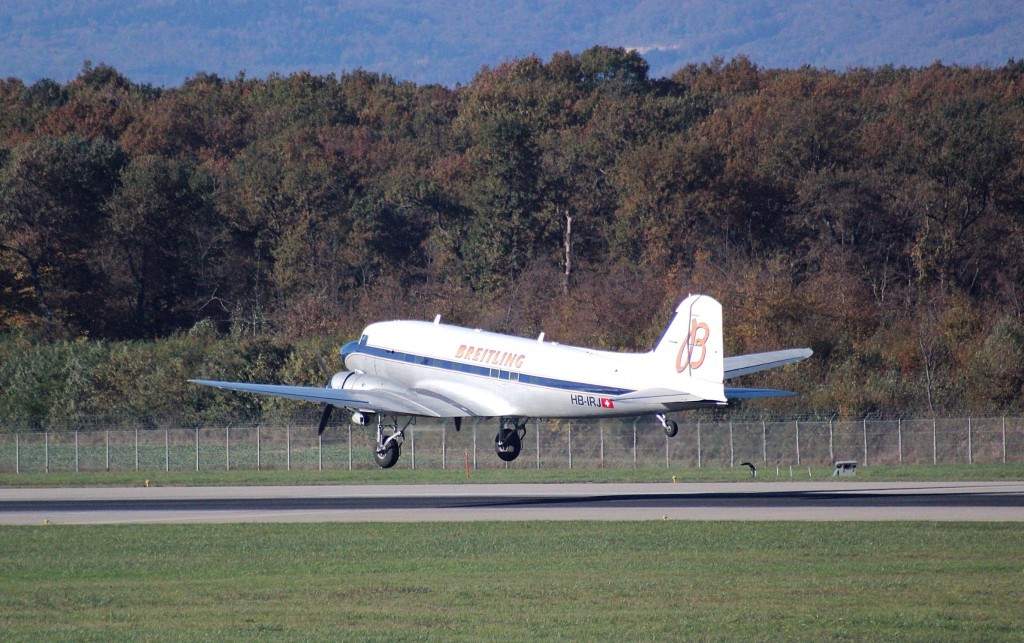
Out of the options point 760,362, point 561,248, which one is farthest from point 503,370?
point 561,248

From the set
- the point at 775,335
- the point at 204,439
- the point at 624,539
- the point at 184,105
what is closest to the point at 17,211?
the point at 204,439

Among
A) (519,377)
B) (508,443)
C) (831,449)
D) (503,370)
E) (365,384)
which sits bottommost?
(831,449)

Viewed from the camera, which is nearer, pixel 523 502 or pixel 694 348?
pixel 694 348

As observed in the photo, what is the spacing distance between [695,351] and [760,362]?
19.8 feet

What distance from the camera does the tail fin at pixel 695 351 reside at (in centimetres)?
3984

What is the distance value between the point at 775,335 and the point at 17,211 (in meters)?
52.3

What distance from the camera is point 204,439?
→ 66438 millimetres

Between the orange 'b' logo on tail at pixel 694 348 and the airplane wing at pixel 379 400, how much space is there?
922 centimetres

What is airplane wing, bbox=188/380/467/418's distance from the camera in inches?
1820

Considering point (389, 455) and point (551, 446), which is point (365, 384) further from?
point (551, 446)

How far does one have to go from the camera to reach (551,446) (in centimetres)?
6288

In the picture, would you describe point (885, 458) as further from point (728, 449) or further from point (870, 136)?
point (870, 136)

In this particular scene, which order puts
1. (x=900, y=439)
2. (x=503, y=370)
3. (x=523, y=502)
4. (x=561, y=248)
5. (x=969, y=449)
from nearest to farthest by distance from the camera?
(x=503, y=370) < (x=523, y=502) < (x=969, y=449) < (x=900, y=439) < (x=561, y=248)

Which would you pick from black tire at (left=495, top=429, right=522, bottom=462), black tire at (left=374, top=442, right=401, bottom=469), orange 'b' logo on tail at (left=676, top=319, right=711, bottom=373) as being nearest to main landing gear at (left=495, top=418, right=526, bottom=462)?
black tire at (left=495, top=429, right=522, bottom=462)
